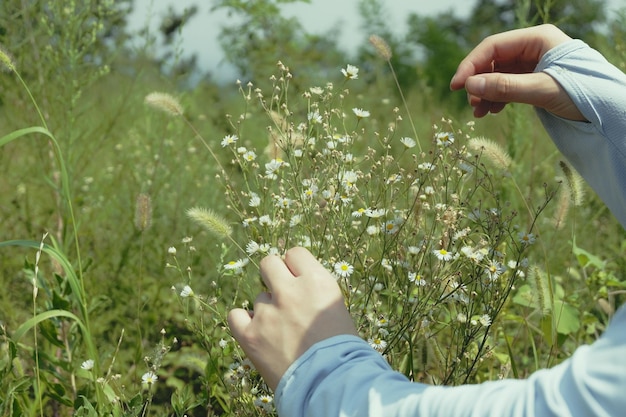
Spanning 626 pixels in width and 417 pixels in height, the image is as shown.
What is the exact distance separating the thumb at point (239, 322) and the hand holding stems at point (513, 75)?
2.07ft

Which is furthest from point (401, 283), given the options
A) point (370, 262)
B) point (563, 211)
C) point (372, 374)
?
point (372, 374)

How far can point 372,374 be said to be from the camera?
1.00m

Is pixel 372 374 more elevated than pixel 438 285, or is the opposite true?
pixel 372 374

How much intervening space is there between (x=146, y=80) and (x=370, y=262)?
2.80 m

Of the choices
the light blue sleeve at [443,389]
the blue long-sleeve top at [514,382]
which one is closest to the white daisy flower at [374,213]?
the blue long-sleeve top at [514,382]

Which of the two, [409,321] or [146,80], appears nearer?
[409,321]

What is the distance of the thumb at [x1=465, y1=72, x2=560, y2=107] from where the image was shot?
146cm

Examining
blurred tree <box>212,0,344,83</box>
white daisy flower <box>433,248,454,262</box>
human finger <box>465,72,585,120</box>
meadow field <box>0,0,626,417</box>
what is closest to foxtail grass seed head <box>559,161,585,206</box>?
meadow field <box>0,0,626,417</box>

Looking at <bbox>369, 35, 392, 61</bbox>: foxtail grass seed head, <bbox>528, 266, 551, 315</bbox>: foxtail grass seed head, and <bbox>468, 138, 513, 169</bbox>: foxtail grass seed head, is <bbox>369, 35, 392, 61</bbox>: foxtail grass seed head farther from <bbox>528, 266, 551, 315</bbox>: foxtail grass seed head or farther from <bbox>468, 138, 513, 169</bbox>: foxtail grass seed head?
<bbox>528, 266, 551, 315</bbox>: foxtail grass seed head

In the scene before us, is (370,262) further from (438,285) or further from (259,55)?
(259,55)

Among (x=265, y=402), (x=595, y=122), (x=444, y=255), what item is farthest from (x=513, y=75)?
(x=265, y=402)

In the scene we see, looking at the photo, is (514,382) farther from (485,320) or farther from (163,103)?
(163,103)

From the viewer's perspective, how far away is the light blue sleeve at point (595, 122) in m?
1.39

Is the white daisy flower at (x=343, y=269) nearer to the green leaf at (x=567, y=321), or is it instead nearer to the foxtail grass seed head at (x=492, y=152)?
the foxtail grass seed head at (x=492, y=152)
